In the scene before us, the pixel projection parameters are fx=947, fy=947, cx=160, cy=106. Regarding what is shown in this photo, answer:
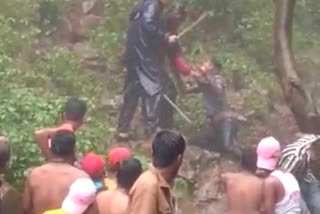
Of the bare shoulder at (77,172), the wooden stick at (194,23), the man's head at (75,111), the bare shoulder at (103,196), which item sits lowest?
the bare shoulder at (103,196)

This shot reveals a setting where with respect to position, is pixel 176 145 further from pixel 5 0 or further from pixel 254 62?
pixel 5 0

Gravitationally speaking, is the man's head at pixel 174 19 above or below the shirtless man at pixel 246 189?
above

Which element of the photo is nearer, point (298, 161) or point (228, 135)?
point (298, 161)

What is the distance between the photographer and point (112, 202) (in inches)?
223

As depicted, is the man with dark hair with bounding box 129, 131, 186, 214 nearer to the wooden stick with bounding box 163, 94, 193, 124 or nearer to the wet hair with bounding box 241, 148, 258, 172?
the wet hair with bounding box 241, 148, 258, 172

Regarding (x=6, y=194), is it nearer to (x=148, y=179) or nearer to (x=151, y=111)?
(x=148, y=179)

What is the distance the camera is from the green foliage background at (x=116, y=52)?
37.3 feet

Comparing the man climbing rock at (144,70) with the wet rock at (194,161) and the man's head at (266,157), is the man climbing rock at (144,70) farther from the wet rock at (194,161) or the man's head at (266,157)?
the man's head at (266,157)

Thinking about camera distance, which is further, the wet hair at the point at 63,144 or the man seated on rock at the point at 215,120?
the man seated on rock at the point at 215,120

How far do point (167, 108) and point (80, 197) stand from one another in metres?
5.87

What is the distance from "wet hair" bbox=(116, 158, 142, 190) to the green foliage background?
4.38 m

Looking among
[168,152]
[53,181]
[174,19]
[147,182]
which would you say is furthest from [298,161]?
[174,19]

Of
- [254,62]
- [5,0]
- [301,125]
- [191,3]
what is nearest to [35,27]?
[5,0]

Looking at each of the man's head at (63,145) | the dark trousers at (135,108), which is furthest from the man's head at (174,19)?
the man's head at (63,145)
